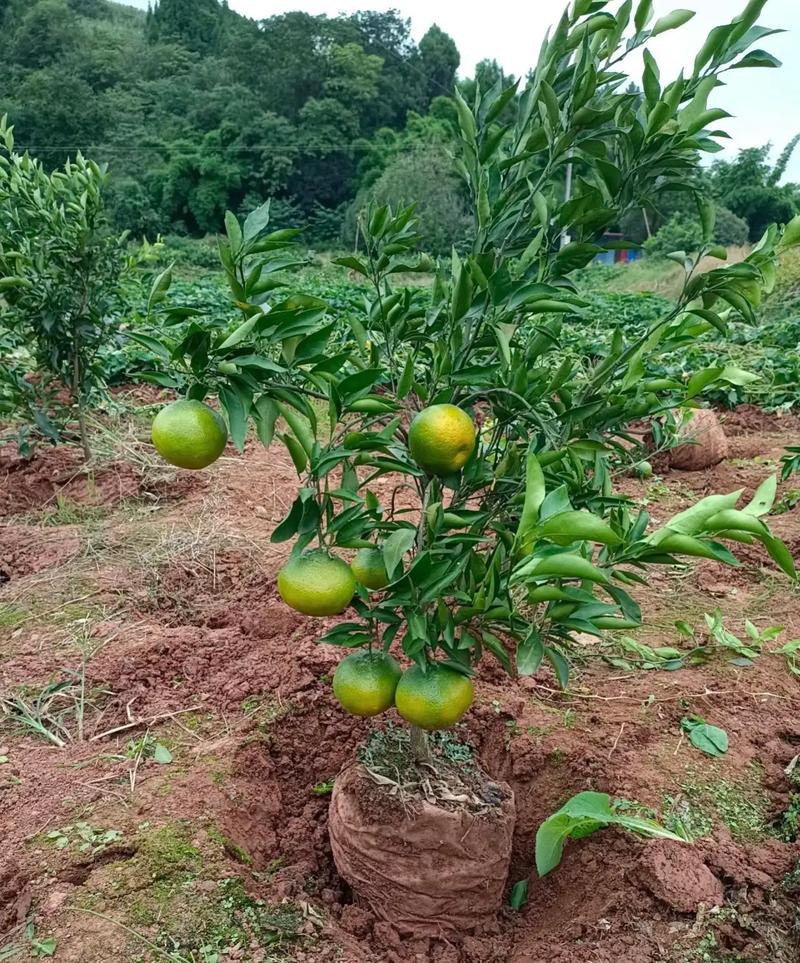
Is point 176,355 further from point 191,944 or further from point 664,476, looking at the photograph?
point 664,476

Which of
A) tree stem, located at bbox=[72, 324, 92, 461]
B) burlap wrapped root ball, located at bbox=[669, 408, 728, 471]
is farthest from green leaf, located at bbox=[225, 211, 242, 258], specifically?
burlap wrapped root ball, located at bbox=[669, 408, 728, 471]

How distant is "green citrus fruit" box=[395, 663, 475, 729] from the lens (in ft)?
5.16

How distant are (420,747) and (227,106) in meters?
47.5

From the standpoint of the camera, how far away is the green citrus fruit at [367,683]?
1.66 m

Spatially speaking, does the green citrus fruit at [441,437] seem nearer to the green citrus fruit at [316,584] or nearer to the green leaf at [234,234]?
the green citrus fruit at [316,584]

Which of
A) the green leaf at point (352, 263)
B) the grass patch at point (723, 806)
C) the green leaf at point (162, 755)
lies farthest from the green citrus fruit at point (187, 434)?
the grass patch at point (723, 806)

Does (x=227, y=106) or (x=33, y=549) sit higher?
(x=227, y=106)

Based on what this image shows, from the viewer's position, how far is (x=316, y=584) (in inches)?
58.7

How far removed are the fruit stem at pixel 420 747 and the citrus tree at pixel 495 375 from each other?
33 cm

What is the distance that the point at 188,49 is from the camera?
53406 mm

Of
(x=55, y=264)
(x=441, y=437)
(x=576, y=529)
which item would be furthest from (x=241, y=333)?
(x=55, y=264)

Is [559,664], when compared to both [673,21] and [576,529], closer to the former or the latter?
[576,529]

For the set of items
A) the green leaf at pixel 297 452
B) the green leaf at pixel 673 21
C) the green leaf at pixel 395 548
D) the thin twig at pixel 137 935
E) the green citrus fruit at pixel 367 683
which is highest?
the green leaf at pixel 673 21

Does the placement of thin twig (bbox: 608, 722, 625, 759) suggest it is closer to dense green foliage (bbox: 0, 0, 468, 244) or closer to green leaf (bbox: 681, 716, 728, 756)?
green leaf (bbox: 681, 716, 728, 756)
